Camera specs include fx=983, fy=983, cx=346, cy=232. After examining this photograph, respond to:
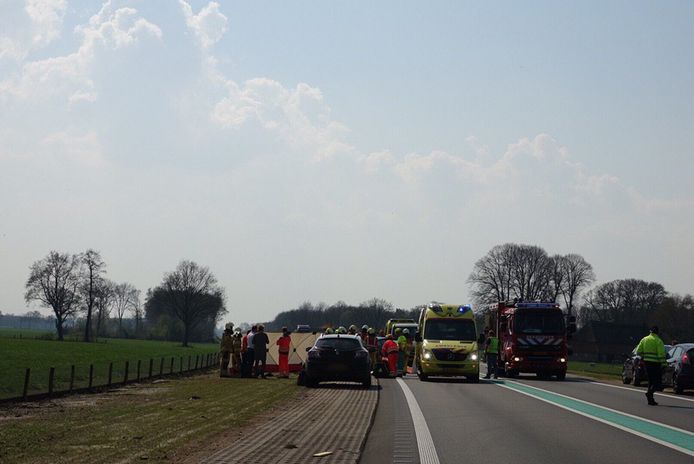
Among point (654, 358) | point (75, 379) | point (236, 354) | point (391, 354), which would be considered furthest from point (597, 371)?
point (654, 358)

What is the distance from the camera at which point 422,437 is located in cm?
1445

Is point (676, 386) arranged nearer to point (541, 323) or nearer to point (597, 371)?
point (541, 323)

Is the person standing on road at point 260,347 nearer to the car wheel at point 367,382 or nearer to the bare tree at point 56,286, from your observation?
the car wheel at point 367,382

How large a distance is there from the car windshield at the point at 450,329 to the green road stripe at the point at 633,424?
7.60m

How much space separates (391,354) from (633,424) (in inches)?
759

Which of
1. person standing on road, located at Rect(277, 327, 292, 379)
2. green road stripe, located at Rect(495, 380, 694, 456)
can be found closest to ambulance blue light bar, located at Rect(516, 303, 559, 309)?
person standing on road, located at Rect(277, 327, 292, 379)

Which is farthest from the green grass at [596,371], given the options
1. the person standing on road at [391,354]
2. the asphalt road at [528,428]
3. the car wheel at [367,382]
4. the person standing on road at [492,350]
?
the asphalt road at [528,428]

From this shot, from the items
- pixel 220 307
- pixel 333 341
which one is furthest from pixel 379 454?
pixel 220 307

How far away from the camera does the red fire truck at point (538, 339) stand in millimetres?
37094

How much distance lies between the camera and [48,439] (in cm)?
1354

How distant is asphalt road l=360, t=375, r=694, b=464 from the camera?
40.5 ft

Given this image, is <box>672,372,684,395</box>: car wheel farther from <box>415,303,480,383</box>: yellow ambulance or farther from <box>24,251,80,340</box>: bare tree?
<box>24,251,80,340</box>: bare tree

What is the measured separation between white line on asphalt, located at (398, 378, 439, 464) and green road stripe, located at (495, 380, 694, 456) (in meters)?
3.27

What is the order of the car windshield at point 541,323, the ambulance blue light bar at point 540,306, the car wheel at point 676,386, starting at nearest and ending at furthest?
the car wheel at point 676,386 → the car windshield at point 541,323 → the ambulance blue light bar at point 540,306
